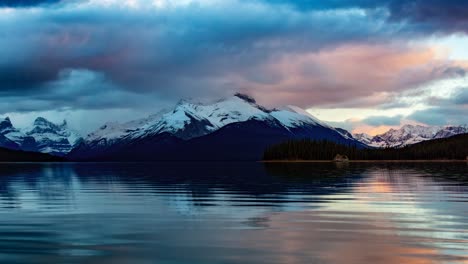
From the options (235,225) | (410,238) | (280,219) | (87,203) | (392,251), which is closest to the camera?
(392,251)

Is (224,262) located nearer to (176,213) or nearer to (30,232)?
(30,232)

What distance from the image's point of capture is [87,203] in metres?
53.1

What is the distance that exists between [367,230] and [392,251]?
263 inches

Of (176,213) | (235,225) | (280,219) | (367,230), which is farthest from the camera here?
(176,213)

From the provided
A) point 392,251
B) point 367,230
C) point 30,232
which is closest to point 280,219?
point 367,230

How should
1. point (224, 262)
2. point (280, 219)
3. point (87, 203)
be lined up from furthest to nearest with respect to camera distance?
point (87, 203), point (280, 219), point (224, 262)

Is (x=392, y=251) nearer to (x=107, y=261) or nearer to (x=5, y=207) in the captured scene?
(x=107, y=261)

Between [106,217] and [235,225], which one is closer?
[235,225]

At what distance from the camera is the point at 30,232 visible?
32969 mm

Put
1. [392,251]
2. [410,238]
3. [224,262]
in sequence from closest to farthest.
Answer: [224,262] → [392,251] → [410,238]

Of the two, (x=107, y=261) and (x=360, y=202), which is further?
(x=360, y=202)

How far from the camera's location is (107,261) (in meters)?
24.4

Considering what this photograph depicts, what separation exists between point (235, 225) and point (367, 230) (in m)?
7.84

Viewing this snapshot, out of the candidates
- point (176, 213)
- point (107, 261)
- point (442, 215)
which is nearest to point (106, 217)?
point (176, 213)
